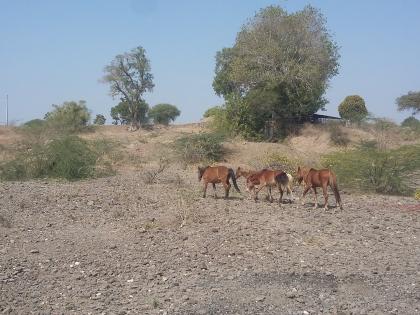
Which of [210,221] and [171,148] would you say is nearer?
[210,221]

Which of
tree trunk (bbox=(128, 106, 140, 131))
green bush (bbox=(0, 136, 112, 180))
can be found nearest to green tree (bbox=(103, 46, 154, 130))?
tree trunk (bbox=(128, 106, 140, 131))

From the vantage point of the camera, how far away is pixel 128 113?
67.2 m

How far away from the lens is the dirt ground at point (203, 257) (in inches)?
288

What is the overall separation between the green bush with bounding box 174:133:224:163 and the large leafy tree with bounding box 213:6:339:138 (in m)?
9.70

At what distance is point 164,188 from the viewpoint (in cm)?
1680

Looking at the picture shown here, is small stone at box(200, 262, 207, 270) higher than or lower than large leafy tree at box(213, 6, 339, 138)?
lower

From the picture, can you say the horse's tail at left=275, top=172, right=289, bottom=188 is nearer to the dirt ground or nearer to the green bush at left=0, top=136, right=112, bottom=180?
the dirt ground

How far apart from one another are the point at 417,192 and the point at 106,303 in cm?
1244

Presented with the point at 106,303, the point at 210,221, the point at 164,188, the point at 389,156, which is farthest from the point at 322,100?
the point at 106,303

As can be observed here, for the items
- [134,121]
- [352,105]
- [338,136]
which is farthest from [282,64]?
[134,121]

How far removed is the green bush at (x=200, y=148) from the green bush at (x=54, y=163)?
5347mm

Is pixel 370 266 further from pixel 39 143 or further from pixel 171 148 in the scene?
pixel 171 148

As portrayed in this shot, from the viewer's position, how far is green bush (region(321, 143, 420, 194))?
58.5ft

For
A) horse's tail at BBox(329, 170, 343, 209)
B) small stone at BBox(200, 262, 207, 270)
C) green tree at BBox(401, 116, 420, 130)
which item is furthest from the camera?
green tree at BBox(401, 116, 420, 130)
